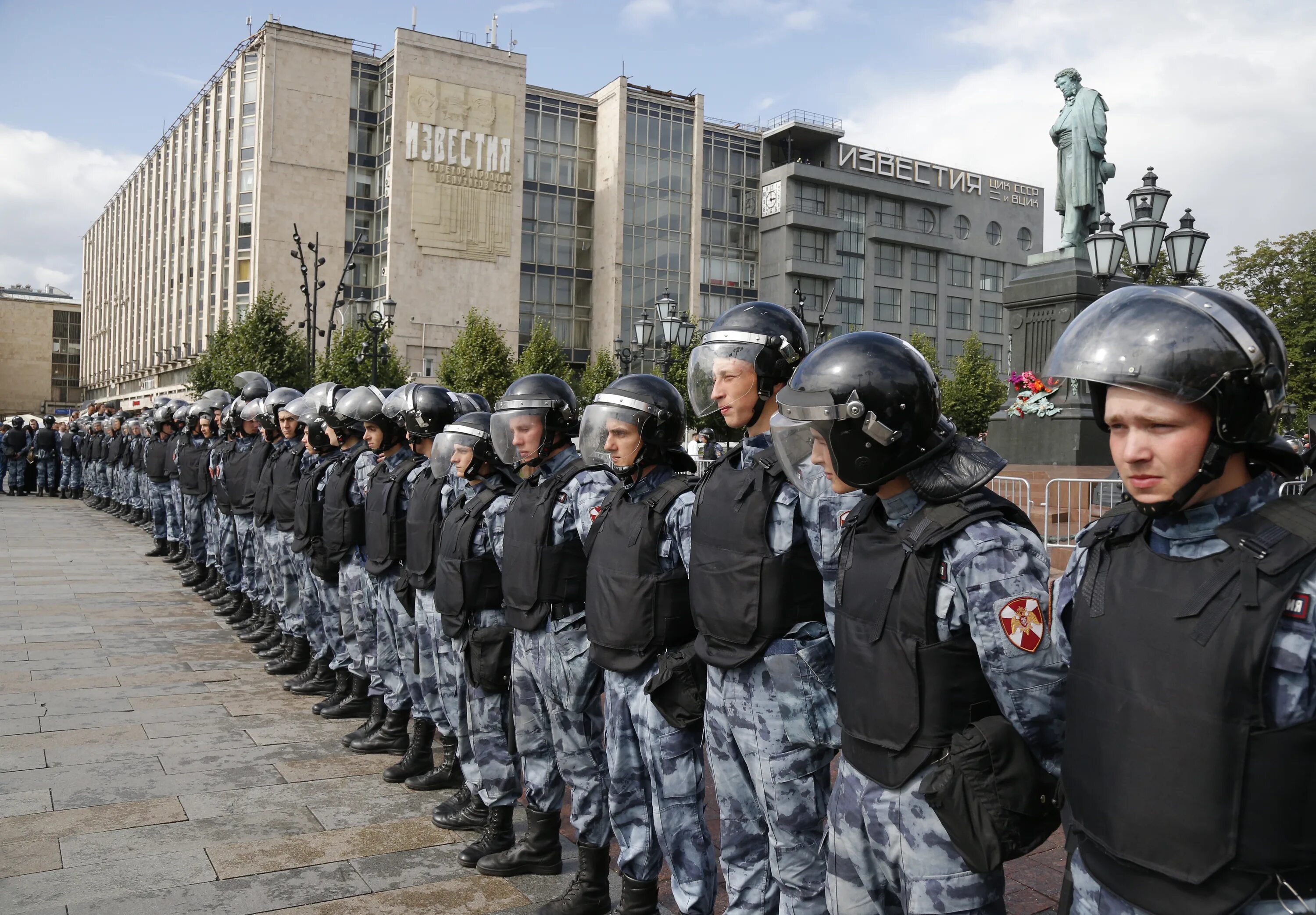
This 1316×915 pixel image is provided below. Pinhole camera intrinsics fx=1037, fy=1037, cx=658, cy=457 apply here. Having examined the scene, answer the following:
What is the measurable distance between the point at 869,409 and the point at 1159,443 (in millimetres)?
879

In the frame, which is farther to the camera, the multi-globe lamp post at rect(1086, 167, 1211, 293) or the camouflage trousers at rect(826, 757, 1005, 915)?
the multi-globe lamp post at rect(1086, 167, 1211, 293)

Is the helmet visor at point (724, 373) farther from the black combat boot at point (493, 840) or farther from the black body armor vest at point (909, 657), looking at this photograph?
the black combat boot at point (493, 840)

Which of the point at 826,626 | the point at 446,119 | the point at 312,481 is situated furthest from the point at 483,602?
the point at 446,119

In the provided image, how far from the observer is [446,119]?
185 feet

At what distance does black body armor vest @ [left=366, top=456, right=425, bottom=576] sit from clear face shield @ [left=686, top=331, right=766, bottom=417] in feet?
9.69

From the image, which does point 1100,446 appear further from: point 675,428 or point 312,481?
point 675,428

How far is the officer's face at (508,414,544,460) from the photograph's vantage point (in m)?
5.17

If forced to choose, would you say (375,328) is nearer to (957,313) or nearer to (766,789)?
(766,789)

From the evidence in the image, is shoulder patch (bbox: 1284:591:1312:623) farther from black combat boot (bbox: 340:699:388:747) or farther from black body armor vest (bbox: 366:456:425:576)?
black combat boot (bbox: 340:699:388:747)

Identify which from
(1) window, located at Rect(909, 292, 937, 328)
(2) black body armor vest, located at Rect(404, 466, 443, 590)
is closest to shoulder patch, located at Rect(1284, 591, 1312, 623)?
(2) black body armor vest, located at Rect(404, 466, 443, 590)

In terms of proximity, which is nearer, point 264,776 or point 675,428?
point 675,428

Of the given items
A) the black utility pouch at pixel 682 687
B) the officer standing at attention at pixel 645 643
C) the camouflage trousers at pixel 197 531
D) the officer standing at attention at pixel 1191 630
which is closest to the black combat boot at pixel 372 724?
the officer standing at attention at pixel 645 643

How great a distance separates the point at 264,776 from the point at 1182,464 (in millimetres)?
5602

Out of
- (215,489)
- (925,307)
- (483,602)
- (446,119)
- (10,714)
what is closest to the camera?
(483,602)
